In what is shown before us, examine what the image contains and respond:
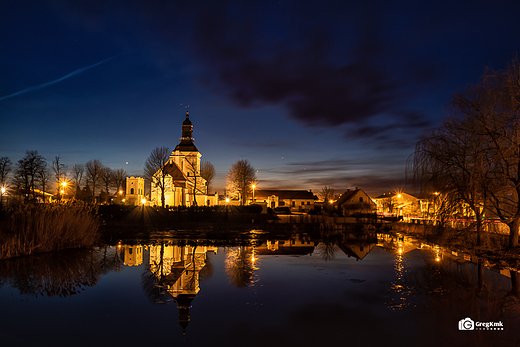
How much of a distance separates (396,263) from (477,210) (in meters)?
5.49

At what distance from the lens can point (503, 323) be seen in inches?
300

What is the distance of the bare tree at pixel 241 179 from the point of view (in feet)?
247

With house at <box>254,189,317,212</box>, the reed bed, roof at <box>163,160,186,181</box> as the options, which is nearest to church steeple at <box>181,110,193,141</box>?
roof at <box>163,160,186,181</box>

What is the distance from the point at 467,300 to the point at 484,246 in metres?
10.6

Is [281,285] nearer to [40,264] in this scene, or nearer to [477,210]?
[40,264]

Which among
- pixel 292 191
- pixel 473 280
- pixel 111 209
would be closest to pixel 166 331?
pixel 473 280

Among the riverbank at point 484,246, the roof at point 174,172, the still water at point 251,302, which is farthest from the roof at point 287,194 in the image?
the still water at point 251,302

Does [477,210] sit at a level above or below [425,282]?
above

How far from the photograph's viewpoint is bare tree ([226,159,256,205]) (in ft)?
247

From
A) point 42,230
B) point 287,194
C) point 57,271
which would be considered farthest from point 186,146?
point 57,271

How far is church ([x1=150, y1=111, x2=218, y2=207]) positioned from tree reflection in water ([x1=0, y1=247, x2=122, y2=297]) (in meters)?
39.7

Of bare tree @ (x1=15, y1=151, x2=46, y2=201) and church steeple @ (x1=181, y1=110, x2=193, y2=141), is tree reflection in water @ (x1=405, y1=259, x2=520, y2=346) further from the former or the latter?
church steeple @ (x1=181, y1=110, x2=193, y2=141)

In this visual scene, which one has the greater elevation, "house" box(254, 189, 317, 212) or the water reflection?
"house" box(254, 189, 317, 212)

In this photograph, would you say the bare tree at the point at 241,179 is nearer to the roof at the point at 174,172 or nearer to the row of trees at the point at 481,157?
the roof at the point at 174,172
